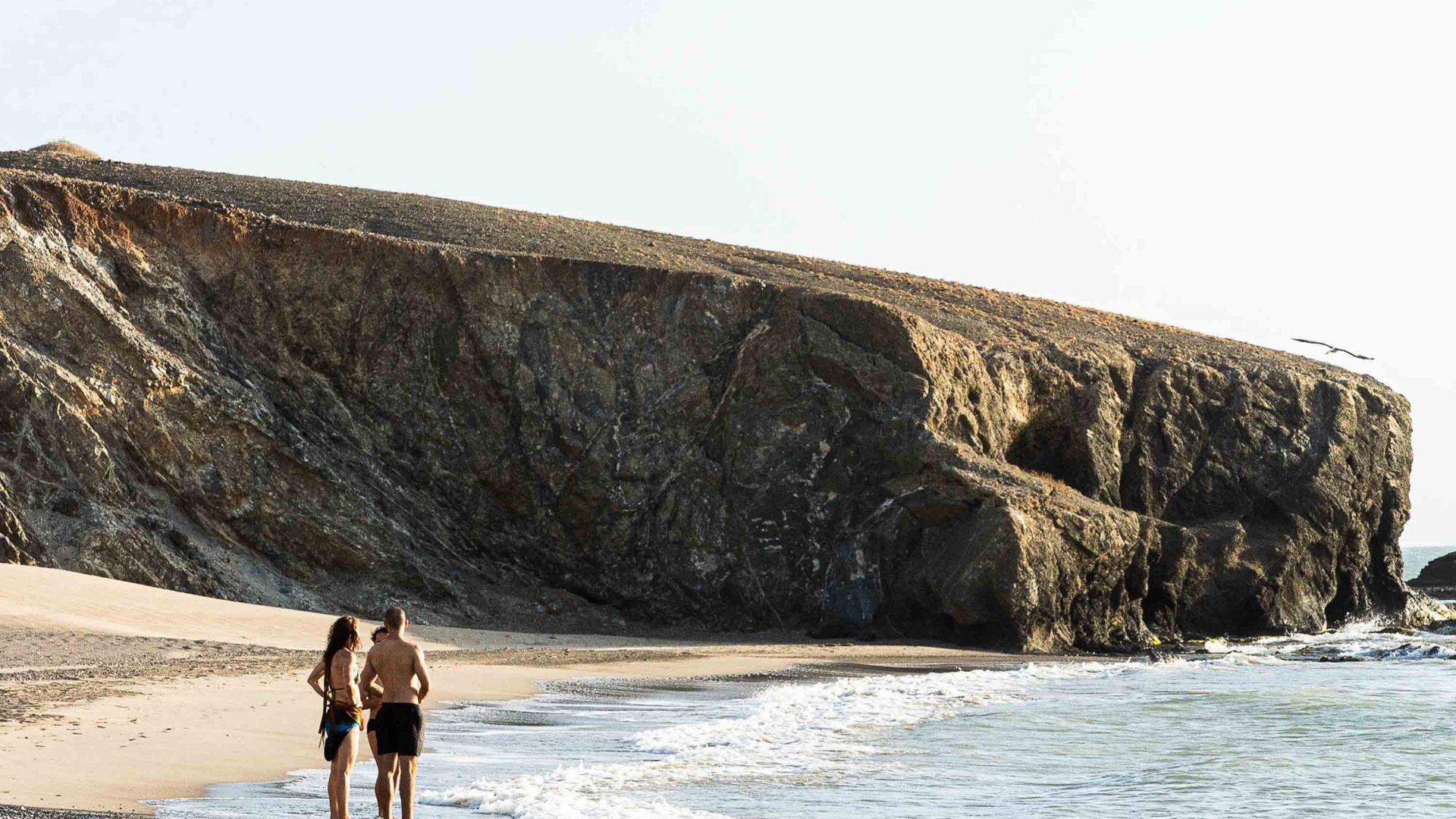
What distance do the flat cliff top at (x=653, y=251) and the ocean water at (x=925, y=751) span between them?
17014mm

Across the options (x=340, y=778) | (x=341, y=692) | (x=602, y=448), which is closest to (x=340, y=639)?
(x=341, y=692)

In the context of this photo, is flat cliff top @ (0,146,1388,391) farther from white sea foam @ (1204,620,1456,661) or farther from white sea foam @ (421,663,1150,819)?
white sea foam @ (421,663,1150,819)

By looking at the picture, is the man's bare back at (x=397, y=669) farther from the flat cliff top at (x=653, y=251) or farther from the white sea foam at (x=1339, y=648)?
Result: the flat cliff top at (x=653, y=251)

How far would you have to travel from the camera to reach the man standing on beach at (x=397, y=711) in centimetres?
1015

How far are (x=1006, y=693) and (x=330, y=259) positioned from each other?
19953mm

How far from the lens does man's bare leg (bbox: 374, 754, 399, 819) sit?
10.1 meters

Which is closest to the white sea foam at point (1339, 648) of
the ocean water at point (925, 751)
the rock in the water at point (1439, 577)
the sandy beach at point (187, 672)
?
the ocean water at point (925, 751)

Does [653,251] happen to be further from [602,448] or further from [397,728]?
[397,728]

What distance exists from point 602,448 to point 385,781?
25.2m

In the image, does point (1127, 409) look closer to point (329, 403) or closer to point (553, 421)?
point (553, 421)

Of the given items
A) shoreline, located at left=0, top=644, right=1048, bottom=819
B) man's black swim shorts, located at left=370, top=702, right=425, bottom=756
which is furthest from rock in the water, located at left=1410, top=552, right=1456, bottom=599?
man's black swim shorts, located at left=370, top=702, right=425, bottom=756

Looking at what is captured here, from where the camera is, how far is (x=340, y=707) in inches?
394

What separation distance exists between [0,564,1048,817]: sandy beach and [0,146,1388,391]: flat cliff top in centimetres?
1346

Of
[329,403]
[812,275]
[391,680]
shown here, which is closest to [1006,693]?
[391,680]
